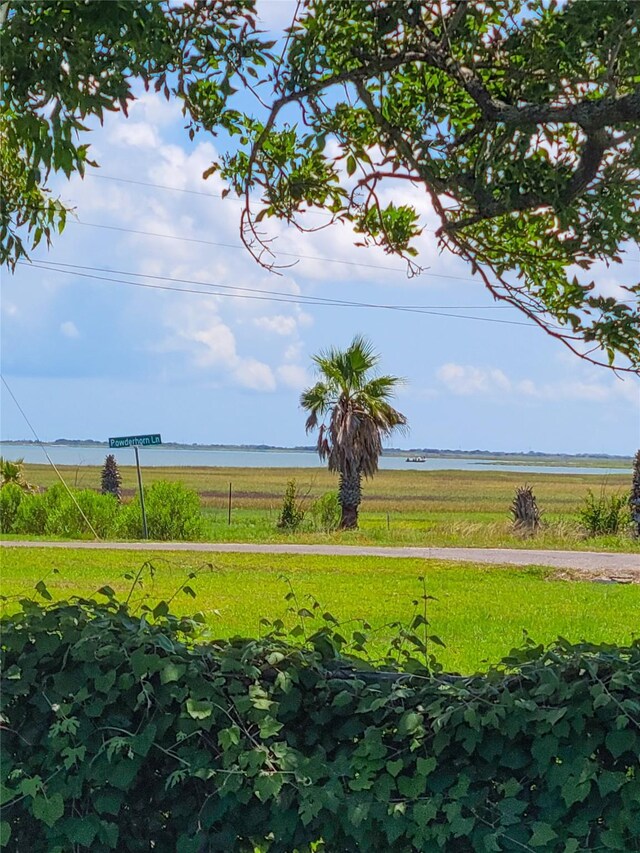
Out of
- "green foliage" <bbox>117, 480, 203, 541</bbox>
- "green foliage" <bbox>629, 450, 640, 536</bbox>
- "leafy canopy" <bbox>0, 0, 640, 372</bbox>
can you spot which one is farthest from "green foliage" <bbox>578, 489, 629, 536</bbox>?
"leafy canopy" <bbox>0, 0, 640, 372</bbox>

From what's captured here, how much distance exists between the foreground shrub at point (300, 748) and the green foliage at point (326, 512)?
1952 cm

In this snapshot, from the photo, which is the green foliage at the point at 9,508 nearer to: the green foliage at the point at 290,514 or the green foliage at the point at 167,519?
the green foliage at the point at 167,519

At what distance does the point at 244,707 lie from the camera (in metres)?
2.41

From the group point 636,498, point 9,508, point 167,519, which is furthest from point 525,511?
point 9,508

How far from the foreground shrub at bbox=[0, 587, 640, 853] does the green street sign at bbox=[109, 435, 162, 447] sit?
9.36m

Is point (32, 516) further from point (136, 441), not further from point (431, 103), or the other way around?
point (431, 103)

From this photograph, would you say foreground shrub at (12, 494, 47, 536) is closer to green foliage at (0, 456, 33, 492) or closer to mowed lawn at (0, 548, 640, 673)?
green foliage at (0, 456, 33, 492)

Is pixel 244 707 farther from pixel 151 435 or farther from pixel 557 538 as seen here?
pixel 557 538

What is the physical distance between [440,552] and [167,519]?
248 inches

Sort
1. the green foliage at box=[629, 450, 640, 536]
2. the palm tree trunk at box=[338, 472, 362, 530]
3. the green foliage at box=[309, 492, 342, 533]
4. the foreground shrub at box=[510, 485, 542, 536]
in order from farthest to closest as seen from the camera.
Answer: the green foliage at box=[309, 492, 342, 533]
the palm tree trunk at box=[338, 472, 362, 530]
the foreground shrub at box=[510, 485, 542, 536]
the green foliage at box=[629, 450, 640, 536]

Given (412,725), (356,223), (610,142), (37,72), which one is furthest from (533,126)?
(412,725)

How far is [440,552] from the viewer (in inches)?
604

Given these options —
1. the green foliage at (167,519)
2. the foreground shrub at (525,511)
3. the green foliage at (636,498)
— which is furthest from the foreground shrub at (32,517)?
the green foliage at (636,498)

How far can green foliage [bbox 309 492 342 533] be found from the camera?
22677mm
